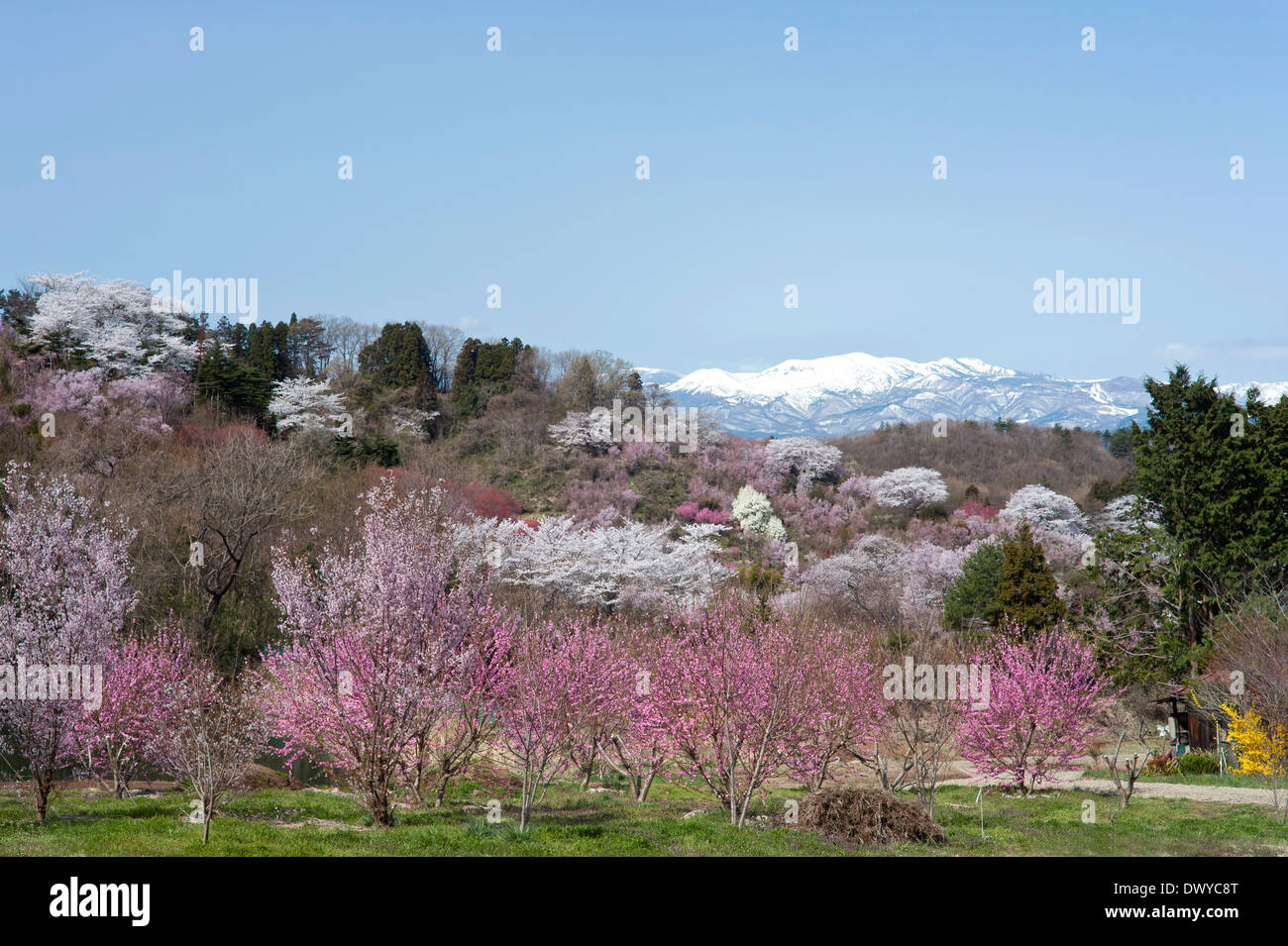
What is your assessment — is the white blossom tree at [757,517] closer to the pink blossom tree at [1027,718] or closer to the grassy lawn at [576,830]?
the pink blossom tree at [1027,718]

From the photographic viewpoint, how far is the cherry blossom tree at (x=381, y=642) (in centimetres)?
1274

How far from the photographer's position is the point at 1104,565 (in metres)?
33.8

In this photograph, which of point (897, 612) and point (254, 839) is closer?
point (254, 839)

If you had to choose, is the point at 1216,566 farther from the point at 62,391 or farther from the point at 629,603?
the point at 62,391

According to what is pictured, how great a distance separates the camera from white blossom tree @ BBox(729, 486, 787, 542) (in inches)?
2040

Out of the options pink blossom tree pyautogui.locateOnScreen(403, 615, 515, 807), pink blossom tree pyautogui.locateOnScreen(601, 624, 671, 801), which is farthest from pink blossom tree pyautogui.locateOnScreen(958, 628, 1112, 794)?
pink blossom tree pyautogui.locateOnScreen(403, 615, 515, 807)

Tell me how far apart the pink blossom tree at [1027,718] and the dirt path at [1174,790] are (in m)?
1.34

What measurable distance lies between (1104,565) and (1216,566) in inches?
159

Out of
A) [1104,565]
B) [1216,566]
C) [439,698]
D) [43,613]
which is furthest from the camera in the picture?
[1104,565]

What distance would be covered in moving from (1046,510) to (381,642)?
4996 cm

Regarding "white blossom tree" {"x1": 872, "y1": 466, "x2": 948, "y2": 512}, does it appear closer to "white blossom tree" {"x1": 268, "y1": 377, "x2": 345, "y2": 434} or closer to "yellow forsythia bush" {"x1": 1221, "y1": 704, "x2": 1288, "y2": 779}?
"white blossom tree" {"x1": 268, "y1": 377, "x2": 345, "y2": 434}

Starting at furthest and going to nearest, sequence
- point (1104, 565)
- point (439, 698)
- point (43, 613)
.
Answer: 1. point (1104, 565)
2. point (43, 613)
3. point (439, 698)

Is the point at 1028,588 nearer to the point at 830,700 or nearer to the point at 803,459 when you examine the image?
the point at 830,700

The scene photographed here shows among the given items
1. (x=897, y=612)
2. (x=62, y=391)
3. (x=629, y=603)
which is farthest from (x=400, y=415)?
(x=897, y=612)
